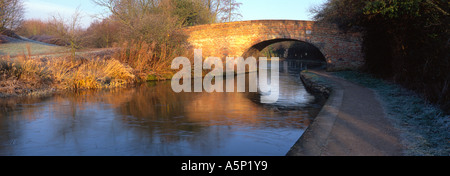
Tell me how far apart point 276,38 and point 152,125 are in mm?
15096

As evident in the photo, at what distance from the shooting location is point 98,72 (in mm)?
12914

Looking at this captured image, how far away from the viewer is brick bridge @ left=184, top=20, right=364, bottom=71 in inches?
767

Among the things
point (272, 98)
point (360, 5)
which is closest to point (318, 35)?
point (360, 5)

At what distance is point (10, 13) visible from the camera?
21.2 m

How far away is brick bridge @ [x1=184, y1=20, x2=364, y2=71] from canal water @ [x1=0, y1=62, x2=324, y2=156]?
32.3 ft

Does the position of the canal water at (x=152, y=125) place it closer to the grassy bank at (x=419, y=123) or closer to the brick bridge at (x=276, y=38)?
the grassy bank at (x=419, y=123)

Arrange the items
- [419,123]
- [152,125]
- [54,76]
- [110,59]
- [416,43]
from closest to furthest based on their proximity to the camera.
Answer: [419,123] → [152,125] → [416,43] → [54,76] → [110,59]

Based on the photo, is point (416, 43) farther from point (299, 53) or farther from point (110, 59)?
point (299, 53)

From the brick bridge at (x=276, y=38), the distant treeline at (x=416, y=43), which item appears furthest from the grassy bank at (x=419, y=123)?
the brick bridge at (x=276, y=38)

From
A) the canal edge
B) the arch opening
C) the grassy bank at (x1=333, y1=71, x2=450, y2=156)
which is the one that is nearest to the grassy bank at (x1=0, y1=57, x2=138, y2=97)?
the canal edge

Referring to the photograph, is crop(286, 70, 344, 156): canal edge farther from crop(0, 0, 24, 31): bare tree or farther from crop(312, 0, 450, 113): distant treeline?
crop(0, 0, 24, 31): bare tree
